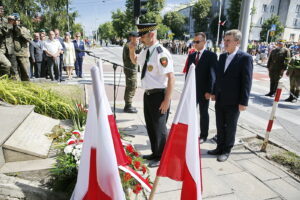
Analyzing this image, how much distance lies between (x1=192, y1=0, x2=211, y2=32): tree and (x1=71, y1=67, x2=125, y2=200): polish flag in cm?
6713

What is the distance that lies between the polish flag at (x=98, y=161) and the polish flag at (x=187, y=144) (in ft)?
1.49

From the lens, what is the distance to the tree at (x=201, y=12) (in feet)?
204

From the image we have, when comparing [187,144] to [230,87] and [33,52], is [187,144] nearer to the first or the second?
[230,87]

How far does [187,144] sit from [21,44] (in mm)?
6190

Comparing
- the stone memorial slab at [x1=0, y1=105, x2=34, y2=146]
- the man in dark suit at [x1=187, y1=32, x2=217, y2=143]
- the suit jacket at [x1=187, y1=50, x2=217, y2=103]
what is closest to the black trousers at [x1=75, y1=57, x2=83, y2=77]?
the stone memorial slab at [x1=0, y1=105, x2=34, y2=146]

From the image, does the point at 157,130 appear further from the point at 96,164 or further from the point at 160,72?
the point at 96,164

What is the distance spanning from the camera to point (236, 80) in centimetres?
337

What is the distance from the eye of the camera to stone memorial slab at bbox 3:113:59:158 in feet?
8.68

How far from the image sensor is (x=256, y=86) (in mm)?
10188

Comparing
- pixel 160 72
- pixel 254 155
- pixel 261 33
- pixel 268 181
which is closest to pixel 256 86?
pixel 254 155

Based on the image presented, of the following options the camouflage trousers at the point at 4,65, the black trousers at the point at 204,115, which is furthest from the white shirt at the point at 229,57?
the camouflage trousers at the point at 4,65

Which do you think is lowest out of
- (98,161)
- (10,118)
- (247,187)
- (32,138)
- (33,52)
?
(247,187)

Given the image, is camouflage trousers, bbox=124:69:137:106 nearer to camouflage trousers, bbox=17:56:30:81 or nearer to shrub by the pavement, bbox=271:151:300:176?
camouflage trousers, bbox=17:56:30:81

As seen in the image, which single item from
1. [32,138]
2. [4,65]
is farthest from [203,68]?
[4,65]
